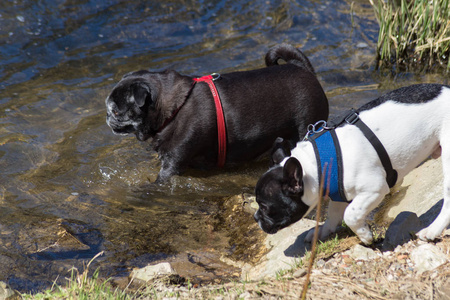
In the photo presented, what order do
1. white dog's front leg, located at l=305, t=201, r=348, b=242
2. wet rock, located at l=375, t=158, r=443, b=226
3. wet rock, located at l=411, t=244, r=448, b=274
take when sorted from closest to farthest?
1. wet rock, located at l=411, t=244, r=448, b=274
2. white dog's front leg, located at l=305, t=201, r=348, b=242
3. wet rock, located at l=375, t=158, r=443, b=226

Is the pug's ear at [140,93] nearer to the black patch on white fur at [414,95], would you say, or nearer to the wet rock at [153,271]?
the wet rock at [153,271]

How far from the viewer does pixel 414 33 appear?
796 centimetres

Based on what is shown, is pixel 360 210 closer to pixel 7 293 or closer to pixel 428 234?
pixel 428 234

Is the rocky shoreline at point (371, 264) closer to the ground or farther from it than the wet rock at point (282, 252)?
farther from it

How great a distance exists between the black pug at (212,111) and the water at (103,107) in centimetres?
48

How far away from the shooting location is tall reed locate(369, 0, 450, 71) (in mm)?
7387

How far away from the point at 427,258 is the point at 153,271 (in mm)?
1967

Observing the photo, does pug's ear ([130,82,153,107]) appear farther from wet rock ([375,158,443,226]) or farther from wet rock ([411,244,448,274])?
wet rock ([411,244,448,274])

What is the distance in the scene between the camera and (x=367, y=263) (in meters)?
3.31

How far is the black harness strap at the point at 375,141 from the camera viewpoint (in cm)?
350

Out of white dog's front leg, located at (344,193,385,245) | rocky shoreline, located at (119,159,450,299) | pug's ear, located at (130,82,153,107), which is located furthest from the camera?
pug's ear, located at (130,82,153,107)

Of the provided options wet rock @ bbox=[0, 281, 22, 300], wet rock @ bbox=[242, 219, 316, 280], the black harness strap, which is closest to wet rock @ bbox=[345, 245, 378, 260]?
wet rock @ bbox=[242, 219, 316, 280]

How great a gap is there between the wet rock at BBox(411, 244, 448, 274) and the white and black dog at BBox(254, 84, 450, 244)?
19 cm

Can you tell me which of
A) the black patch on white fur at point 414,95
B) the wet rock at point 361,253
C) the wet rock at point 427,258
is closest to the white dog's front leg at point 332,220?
the wet rock at point 361,253
